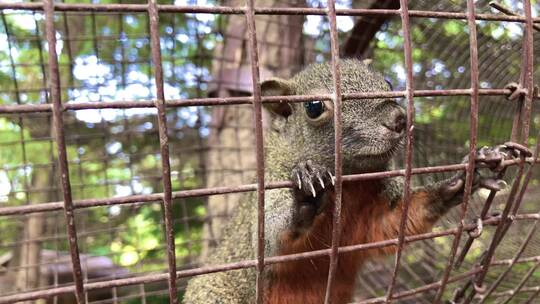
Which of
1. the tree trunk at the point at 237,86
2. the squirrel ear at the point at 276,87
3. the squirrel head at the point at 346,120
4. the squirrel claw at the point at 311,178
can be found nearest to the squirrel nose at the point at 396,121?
the squirrel head at the point at 346,120

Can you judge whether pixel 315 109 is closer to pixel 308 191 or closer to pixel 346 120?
pixel 346 120

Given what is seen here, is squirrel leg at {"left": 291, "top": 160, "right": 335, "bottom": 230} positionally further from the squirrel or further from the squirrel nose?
the squirrel nose

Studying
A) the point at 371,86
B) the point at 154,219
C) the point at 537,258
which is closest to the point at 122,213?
the point at 154,219

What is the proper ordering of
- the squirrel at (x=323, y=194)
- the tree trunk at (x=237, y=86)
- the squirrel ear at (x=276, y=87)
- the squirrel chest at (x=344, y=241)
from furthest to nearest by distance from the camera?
the tree trunk at (x=237, y=86)
the squirrel ear at (x=276, y=87)
the squirrel chest at (x=344, y=241)
the squirrel at (x=323, y=194)

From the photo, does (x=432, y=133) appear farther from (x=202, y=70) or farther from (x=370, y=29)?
(x=202, y=70)

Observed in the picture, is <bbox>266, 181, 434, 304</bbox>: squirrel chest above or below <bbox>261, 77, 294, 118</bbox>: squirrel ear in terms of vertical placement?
below

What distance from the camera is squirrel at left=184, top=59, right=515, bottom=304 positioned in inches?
76.3

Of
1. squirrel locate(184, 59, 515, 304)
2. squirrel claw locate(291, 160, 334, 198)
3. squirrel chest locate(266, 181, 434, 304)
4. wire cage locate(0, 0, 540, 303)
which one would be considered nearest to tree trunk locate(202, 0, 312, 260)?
wire cage locate(0, 0, 540, 303)

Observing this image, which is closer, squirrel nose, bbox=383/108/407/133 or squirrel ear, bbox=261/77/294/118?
squirrel nose, bbox=383/108/407/133

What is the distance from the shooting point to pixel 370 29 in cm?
345

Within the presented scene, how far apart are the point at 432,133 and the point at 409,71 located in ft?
6.68

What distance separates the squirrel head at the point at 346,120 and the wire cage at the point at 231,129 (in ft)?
0.49

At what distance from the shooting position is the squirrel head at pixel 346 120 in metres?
1.99

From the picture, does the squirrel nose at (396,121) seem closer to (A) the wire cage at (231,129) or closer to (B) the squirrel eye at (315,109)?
(A) the wire cage at (231,129)
